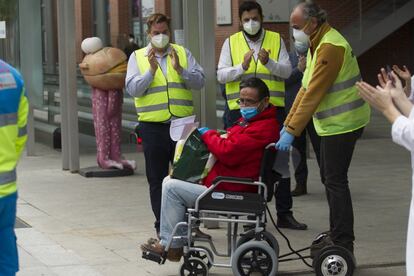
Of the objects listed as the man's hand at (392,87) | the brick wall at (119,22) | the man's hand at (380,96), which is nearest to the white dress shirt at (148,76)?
the man's hand at (392,87)

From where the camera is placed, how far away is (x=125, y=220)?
9180 mm

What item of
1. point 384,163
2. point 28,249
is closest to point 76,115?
point 384,163

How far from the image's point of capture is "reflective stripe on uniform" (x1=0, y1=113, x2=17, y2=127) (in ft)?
16.1

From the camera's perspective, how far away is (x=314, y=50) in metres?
7.01

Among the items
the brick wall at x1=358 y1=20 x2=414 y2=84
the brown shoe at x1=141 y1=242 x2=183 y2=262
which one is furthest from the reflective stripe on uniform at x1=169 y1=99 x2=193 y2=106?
the brick wall at x1=358 y1=20 x2=414 y2=84

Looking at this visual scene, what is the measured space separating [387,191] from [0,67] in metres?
6.50

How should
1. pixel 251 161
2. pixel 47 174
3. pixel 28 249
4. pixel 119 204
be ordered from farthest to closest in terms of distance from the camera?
pixel 47 174
pixel 119 204
pixel 28 249
pixel 251 161

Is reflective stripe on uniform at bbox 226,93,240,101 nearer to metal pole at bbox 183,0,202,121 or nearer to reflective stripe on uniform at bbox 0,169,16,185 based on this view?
metal pole at bbox 183,0,202,121

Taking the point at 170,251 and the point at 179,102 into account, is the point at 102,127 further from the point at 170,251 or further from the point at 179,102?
the point at 170,251

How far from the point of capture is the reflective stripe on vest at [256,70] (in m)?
8.54

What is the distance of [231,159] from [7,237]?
2.19m

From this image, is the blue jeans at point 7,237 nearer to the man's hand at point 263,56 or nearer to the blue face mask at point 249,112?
the blue face mask at point 249,112

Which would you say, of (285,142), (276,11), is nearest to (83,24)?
(276,11)

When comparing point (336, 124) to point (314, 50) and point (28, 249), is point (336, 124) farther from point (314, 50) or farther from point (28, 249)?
point (28, 249)
